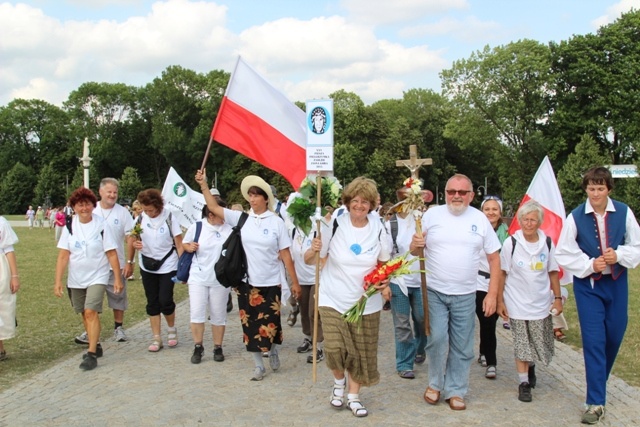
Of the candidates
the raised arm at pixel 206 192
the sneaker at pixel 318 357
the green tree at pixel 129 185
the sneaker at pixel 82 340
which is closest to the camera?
the raised arm at pixel 206 192

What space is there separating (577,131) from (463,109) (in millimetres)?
8750

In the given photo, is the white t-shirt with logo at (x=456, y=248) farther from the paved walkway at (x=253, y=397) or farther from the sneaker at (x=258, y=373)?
the sneaker at (x=258, y=373)

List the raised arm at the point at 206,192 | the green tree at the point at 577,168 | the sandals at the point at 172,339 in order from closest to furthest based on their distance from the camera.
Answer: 1. the raised arm at the point at 206,192
2. the sandals at the point at 172,339
3. the green tree at the point at 577,168

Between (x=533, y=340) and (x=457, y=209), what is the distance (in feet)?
5.05

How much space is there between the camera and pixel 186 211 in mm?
13312

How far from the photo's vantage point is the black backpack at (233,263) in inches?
263

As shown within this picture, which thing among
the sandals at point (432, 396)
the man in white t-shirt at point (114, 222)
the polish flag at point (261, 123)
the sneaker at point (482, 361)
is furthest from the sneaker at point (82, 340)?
the sneaker at point (482, 361)

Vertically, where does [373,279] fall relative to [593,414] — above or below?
above

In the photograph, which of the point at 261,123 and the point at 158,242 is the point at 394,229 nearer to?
the point at 261,123

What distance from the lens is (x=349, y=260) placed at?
217 inches

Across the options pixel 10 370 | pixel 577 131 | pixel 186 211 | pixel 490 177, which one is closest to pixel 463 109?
pixel 577 131

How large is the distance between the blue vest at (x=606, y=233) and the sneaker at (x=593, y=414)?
1096 millimetres

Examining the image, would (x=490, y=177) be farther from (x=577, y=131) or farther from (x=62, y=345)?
(x=62, y=345)

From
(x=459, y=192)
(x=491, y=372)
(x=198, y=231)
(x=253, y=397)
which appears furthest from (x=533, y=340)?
(x=198, y=231)
